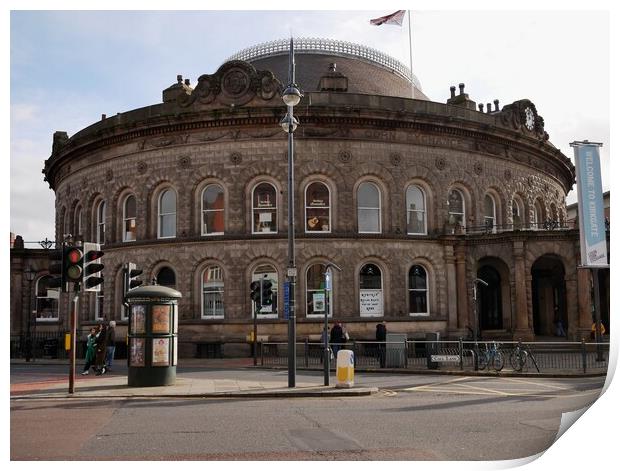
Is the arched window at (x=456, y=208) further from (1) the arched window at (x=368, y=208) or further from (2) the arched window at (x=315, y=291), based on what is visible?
(2) the arched window at (x=315, y=291)

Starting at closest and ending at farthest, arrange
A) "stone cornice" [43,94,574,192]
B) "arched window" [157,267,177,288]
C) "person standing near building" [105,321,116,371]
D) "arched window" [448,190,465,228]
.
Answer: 1. "person standing near building" [105,321,116,371]
2. "stone cornice" [43,94,574,192]
3. "arched window" [157,267,177,288]
4. "arched window" [448,190,465,228]

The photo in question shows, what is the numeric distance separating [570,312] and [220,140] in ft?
57.5

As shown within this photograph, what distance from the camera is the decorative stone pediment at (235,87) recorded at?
31094mm

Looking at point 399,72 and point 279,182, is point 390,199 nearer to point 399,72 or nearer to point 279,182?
point 279,182

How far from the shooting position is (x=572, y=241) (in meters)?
31.0

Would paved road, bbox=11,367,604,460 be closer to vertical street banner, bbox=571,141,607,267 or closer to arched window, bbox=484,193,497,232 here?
vertical street banner, bbox=571,141,607,267

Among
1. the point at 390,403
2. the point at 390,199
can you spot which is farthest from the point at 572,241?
the point at 390,403

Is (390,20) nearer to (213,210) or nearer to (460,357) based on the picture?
(213,210)

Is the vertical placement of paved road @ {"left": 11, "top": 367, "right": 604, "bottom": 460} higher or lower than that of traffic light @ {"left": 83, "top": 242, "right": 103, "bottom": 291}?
lower

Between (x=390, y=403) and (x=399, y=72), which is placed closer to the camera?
(x=390, y=403)

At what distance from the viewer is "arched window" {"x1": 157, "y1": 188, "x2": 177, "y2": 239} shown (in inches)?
1276

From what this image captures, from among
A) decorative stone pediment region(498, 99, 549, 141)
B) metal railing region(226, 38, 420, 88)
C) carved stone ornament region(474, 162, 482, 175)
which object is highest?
metal railing region(226, 38, 420, 88)

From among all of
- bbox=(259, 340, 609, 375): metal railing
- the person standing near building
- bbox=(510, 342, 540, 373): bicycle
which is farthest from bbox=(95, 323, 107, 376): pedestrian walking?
bbox=(510, 342, 540, 373): bicycle

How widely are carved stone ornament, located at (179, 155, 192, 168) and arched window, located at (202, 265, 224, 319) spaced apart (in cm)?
481
